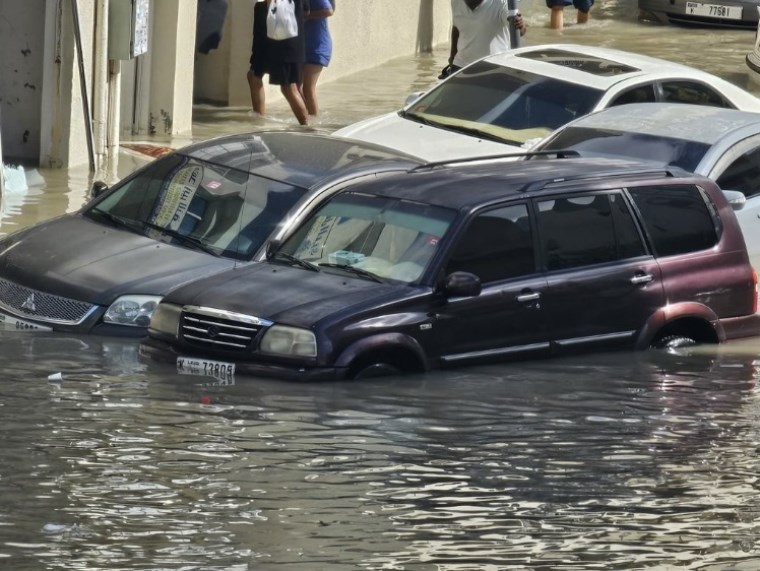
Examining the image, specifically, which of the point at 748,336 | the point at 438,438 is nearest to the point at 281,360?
the point at 438,438

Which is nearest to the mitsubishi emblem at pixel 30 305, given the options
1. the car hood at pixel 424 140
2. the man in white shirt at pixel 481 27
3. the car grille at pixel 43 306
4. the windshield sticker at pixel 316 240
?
the car grille at pixel 43 306

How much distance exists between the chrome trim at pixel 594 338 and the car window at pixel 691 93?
17.6 feet

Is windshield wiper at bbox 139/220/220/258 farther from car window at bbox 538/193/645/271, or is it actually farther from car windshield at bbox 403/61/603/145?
car windshield at bbox 403/61/603/145

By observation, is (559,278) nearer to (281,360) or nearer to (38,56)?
(281,360)

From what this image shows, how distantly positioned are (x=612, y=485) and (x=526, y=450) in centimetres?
60

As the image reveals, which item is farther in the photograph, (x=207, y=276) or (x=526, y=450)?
(x=207, y=276)

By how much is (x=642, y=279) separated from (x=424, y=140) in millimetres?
4033

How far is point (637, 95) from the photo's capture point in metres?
14.3

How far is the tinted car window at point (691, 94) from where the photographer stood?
14523 millimetres

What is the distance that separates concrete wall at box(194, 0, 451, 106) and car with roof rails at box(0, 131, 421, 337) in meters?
8.48

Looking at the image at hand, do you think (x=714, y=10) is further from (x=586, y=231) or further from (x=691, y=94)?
(x=586, y=231)

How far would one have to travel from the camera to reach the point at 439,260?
29.1ft

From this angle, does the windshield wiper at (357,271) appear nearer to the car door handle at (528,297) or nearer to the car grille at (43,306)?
the car door handle at (528,297)

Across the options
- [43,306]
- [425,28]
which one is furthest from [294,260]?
[425,28]
